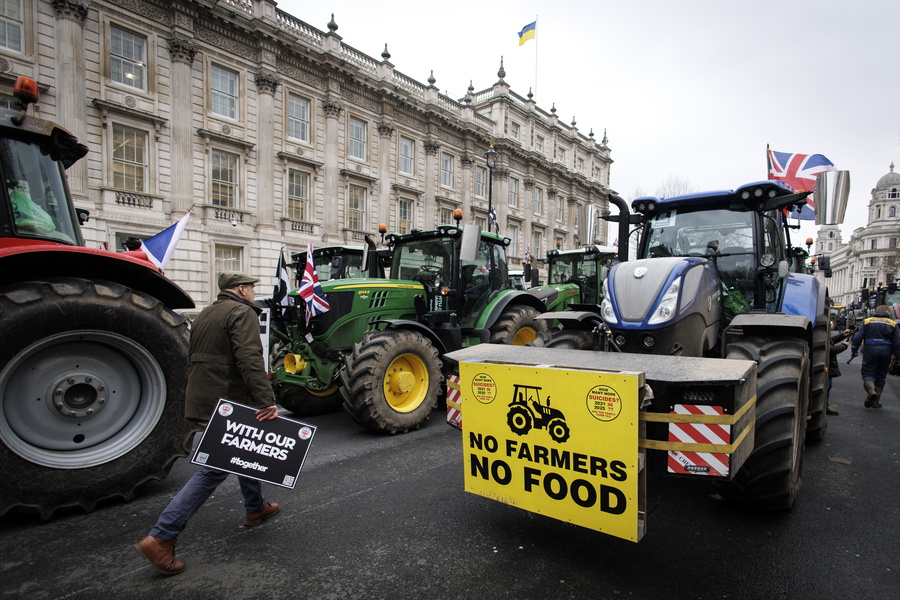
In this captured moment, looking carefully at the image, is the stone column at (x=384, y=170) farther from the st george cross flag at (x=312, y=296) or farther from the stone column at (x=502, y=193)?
the st george cross flag at (x=312, y=296)

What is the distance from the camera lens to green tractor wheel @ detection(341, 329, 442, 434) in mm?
5438

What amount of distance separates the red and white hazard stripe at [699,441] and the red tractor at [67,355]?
339 cm

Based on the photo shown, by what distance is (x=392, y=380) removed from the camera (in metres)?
5.85

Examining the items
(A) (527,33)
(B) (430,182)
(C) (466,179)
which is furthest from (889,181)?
(B) (430,182)

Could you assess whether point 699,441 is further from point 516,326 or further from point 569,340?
point 516,326

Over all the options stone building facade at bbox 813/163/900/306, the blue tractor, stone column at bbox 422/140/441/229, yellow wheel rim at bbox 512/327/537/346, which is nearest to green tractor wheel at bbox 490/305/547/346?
yellow wheel rim at bbox 512/327/537/346

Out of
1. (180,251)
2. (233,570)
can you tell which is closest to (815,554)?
(233,570)

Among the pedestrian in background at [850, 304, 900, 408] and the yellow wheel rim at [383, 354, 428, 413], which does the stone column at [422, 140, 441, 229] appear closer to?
the pedestrian in background at [850, 304, 900, 408]

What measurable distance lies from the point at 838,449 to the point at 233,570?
600cm

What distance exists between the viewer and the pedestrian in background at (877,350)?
7.63 metres

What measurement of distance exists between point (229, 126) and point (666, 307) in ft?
64.9

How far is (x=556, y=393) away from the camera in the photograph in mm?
2787

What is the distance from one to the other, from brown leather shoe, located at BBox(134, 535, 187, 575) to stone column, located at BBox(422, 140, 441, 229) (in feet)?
81.6

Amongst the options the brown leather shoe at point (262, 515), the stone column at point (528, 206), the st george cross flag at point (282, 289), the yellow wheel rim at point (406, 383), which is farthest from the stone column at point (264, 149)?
the stone column at point (528, 206)
